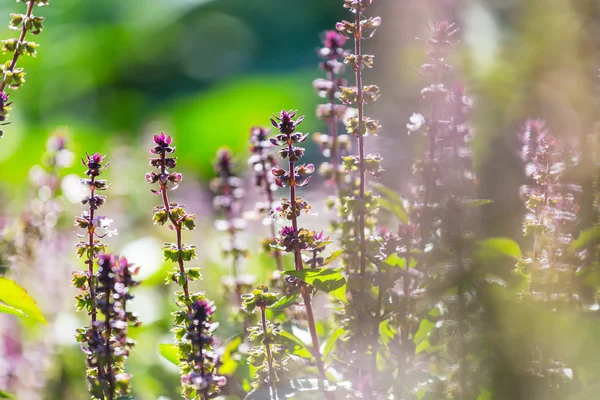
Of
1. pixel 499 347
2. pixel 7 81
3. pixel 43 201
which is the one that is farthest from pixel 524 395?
pixel 43 201

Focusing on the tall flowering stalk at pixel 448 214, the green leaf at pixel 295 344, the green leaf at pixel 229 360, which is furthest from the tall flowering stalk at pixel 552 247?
the green leaf at pixel 229 360

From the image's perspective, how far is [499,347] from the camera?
3.81 ft

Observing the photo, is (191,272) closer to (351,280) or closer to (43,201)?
(351,280)

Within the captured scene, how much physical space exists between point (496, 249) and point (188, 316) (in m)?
0.70

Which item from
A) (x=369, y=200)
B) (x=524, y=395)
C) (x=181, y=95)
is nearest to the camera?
(x=524, y=395)

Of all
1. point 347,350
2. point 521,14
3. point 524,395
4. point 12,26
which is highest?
point 521,14

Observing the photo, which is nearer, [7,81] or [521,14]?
[7,81]

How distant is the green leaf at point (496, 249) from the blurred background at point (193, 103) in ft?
0.68

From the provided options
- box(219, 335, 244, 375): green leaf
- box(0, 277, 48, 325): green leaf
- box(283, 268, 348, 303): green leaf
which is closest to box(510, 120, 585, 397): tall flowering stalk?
box(283, 268, 348, 303): green leaf

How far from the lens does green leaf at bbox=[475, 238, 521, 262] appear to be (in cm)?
138

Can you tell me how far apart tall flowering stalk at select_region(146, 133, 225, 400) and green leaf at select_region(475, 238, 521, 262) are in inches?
22.5

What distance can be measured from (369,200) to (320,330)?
1.65ft

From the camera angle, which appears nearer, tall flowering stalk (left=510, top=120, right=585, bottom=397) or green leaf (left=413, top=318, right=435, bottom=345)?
tall flowering stalk (left=510, top=120, right=585, bottom=397)

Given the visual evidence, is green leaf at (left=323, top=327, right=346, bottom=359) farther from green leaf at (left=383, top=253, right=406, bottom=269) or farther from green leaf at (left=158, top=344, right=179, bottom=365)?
green leaf at (left=158, top=344, right=179, bottom=365)
